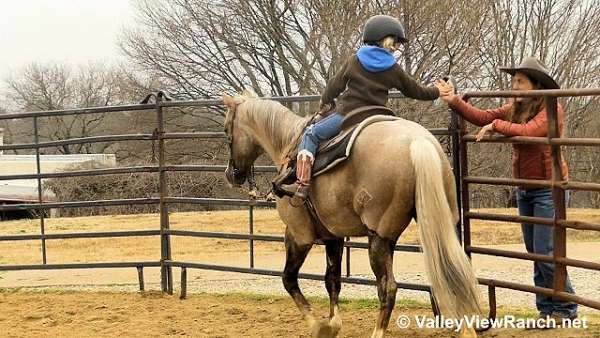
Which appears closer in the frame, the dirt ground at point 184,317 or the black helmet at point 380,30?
the black helmet at point 380,30

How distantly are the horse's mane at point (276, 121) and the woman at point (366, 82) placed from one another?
1.42ft

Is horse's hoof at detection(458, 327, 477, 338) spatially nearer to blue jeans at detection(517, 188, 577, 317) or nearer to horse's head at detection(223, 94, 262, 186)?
blue jeans at detection(517, 188, 577, 317)

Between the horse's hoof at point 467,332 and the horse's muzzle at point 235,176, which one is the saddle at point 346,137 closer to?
the horse's muzzle at point 235,176

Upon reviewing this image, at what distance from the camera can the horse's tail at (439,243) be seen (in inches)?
150

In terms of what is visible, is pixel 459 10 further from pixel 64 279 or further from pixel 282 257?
pixel 64 279

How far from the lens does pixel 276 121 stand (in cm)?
497

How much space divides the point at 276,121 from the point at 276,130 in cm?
6

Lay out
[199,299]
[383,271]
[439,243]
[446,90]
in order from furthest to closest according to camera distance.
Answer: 1. [199,299]
2. [446,90]
3. [383,271]
4. [439,243]

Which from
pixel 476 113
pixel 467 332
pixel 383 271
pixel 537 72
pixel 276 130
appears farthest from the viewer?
pixel 276 130

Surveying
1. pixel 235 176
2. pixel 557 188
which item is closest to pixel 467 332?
pixel 557 188

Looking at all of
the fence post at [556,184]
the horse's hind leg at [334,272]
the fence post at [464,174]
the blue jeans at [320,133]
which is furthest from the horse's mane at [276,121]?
the fence post at [556,184]

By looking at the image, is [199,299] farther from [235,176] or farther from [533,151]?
[533,151]

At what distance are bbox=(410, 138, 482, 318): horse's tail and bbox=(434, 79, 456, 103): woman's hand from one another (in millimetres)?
959

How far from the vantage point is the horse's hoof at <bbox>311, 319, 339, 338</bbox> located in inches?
185
